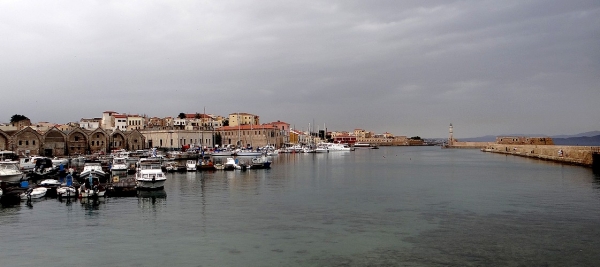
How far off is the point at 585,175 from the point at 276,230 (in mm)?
34807

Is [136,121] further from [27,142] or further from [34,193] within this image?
[34,193]

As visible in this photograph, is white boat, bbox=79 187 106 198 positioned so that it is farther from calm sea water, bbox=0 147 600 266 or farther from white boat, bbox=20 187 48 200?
white boat, bbox=20 187 48 200

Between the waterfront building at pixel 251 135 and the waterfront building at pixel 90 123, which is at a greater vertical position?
the waterfront building at pixel 90 123

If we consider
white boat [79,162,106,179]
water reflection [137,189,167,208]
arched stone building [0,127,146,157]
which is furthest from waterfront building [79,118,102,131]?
water reflection [137,189,167,208]

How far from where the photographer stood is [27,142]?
64062 mm

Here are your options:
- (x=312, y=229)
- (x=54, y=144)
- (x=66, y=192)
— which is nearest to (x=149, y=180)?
(x=66, y=192)

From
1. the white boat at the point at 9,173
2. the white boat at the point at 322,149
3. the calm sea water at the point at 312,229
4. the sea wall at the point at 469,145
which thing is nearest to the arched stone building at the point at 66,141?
the white boat at the point at 9,173

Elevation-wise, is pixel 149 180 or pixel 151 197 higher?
pixel 149 180

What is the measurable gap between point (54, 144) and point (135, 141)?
669 inches

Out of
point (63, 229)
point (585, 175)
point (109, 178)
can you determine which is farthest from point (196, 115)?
point (63, 229)

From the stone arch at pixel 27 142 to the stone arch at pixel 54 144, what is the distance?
35.4 inches

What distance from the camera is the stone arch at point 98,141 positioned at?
241 feet

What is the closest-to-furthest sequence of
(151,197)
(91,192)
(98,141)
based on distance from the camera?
(91,192) → (151,197) → (98,141)

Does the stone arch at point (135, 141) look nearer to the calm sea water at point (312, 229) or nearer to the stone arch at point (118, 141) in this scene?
the stone arch at point (118, 141)
